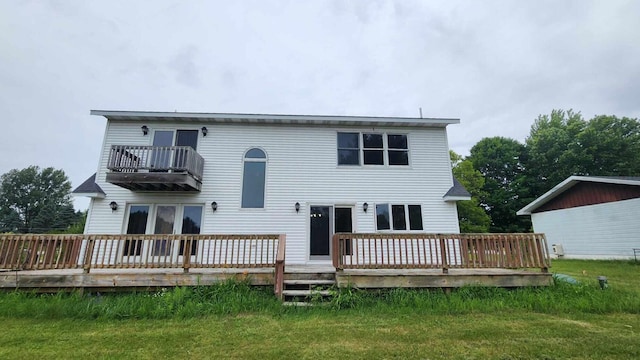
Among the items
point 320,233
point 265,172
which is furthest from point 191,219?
point 320,233

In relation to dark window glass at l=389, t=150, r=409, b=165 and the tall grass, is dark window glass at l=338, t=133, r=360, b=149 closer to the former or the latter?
dark window glass at l=389, t=150, r=409, b=165

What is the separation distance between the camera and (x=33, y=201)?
42906 millimetres

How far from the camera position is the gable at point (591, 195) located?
11613 millimetres

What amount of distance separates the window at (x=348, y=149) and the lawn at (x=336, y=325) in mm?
4946

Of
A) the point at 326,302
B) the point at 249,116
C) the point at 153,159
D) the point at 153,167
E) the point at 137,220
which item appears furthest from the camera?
the point at 249,116

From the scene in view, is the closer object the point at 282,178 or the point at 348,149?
the point at 282,178

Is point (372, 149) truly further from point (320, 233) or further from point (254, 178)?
point (254, 178)

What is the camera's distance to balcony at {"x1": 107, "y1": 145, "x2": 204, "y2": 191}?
7.60 meters

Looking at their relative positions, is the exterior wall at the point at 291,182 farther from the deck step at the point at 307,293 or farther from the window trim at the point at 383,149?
the deck step at the point at 307,293

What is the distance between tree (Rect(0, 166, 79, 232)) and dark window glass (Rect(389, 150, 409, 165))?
5296cm

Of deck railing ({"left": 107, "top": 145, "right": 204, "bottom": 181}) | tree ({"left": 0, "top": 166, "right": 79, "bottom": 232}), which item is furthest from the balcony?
tree ({"left": 0, "top": 166, "right": 79, "bottom": 232})

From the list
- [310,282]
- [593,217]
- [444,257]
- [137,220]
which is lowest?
[310,282]

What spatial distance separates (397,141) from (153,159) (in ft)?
26.5

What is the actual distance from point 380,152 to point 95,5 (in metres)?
13.4
